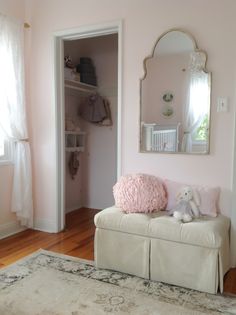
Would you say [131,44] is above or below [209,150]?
above

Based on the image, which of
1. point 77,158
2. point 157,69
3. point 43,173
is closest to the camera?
point 157,69

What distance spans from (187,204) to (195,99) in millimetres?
924

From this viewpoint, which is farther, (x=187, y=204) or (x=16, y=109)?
(x=16, y=109)

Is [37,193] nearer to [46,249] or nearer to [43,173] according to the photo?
[43,173]

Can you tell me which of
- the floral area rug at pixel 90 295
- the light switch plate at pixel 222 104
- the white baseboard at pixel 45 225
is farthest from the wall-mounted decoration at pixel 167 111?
the white baseboard at pixel 45 225

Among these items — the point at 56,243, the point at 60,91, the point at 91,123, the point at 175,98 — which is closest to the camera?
the point at 175,98

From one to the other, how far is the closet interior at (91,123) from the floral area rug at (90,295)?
1.90m

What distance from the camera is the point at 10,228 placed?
3.30 m

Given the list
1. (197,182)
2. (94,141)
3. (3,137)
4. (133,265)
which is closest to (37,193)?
(3,137)

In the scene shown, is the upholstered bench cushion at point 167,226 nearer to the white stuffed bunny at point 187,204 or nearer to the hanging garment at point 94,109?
the white stuffed bunny at point 187,204

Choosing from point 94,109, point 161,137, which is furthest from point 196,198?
point 94,109

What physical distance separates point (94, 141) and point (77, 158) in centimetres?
35

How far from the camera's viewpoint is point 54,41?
10.5 ft

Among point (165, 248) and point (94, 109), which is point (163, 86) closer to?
point (165, 248)
